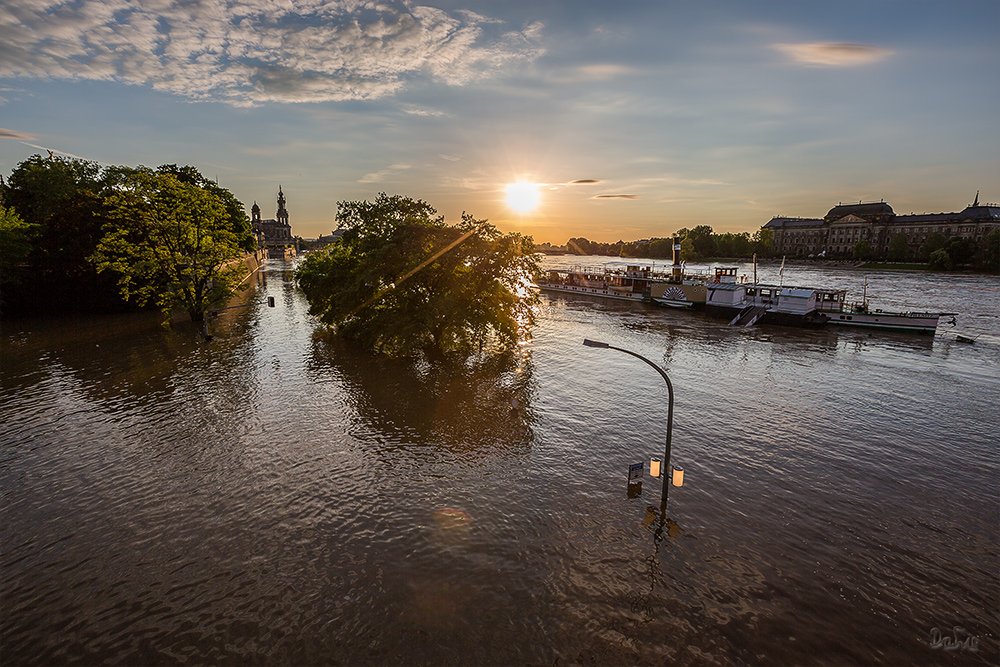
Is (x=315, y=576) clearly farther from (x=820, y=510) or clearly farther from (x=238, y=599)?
(x=820, y=510)

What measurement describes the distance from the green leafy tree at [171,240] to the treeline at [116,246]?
4.2 inches

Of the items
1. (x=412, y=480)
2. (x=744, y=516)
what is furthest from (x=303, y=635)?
(x=744, y=516)

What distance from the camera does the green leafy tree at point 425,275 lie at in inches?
1437

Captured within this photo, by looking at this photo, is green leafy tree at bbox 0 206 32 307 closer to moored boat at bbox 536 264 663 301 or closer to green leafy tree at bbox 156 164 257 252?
green leafy tree at bbox 156 164 257 252

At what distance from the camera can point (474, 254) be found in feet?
125

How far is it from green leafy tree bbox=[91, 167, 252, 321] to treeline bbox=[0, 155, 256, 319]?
0.11 m

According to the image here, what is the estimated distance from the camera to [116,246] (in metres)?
48.6

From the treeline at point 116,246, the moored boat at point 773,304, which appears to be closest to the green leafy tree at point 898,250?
the moored boat at point 773,304

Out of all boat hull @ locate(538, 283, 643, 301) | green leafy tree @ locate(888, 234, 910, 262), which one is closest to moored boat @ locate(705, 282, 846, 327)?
boat hull @ locate(538, 283, 643, 301)

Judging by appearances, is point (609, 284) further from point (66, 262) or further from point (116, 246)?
point (66, 262)
